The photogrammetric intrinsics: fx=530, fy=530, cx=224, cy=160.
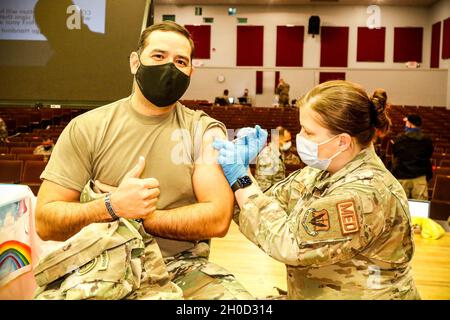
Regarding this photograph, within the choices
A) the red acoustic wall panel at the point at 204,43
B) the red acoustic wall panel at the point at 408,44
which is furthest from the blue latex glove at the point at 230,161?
the red acoustic wall panel at the point at 408,44

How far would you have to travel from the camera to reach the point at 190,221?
1.36 m

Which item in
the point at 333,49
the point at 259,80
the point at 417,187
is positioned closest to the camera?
the point at 417,187

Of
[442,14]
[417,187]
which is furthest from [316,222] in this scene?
[442,14]

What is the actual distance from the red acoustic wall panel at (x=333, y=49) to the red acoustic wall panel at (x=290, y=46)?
694mm

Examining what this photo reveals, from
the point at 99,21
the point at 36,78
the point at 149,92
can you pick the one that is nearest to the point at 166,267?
the point at 149,92

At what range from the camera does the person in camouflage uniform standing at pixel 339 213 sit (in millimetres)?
1295

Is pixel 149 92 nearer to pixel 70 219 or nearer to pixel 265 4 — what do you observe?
pixel 70 219

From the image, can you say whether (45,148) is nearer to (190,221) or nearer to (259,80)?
(190,221)

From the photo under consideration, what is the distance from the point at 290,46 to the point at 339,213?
16.9m

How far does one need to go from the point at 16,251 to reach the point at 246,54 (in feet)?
Result: 51.7

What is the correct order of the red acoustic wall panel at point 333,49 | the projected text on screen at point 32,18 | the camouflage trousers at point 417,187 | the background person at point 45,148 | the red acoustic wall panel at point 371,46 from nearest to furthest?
the projected text on screen at point 32,18 → the background person at point 45,148 → the camouflage trousers at point 417,187 → the red acoustic wall panel at point 371,46 → the red acoustic wall panel at point 333,49

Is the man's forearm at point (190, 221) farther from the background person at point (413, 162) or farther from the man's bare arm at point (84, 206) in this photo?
the background person at point (413, 162)

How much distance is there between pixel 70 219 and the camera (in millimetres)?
1326

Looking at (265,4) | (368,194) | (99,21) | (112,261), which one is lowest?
(112,261)
